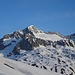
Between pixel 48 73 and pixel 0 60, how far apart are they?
250 inches

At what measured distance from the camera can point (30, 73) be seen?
3622 centimetres

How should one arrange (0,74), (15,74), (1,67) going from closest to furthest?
(0,74) < (15,74) < (1,67)

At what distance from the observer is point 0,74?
2834 centimetres

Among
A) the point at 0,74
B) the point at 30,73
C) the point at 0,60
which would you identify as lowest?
the point at 0,74

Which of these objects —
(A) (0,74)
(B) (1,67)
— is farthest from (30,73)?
(A) (0,74)

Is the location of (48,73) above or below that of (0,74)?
above

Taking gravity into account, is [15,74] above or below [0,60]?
below

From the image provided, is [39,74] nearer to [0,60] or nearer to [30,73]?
[30,73]

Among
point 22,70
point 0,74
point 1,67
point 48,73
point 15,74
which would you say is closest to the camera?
point 0,74

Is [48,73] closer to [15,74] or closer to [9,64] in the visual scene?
[9,64]

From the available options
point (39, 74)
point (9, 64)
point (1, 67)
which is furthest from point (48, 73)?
point (1, 67)

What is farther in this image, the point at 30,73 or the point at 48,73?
the point at 48,73

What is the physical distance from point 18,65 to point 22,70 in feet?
7.18

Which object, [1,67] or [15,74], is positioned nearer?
[15,74]
